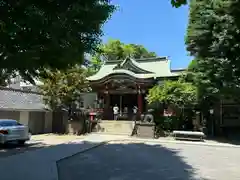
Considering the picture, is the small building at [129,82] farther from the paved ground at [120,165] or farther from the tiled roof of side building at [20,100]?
the paved ground at [120,165]

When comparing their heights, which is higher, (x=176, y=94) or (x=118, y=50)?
(x=118, y=50)

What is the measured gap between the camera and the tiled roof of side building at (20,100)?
22.9 m

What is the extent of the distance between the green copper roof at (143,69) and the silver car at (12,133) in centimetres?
1273

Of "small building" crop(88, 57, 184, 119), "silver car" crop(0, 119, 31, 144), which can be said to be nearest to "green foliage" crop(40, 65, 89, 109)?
"small building" crop(88, 57, 184, 119)

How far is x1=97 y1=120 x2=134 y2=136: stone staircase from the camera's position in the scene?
24616mm

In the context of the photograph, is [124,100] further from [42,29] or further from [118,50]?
[42,29]

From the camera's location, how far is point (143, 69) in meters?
31.3

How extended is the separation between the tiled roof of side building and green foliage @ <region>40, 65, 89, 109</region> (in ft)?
4.20

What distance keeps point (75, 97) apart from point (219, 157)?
48.5 ft

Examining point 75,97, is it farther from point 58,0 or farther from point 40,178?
point 58,0

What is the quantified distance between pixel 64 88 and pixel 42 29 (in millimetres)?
19233

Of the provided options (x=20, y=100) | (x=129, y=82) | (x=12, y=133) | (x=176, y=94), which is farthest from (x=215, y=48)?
(x=20, y=100)

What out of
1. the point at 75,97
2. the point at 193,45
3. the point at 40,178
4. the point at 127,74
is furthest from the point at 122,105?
the point at 40,178

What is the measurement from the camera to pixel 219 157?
13797 mm
